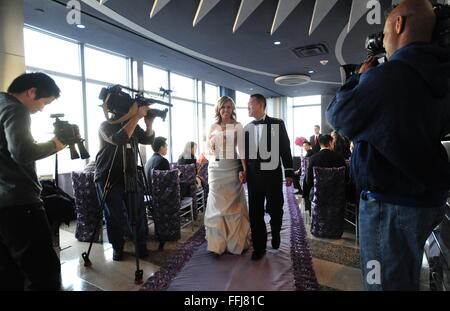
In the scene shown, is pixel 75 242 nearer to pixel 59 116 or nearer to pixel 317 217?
pixel 59 116

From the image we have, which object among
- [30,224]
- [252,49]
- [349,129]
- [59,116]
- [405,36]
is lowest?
[30,224]

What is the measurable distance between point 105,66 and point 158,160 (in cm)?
272

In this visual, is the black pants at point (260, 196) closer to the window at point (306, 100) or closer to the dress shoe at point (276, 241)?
the dress shoe at point (276, 241)

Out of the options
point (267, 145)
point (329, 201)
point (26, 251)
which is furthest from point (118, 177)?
point (329, 201)

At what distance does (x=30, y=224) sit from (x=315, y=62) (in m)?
→ 5.21

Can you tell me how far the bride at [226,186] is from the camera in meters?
2.12

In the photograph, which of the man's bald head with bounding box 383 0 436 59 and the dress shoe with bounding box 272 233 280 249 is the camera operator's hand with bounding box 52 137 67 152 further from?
the dress shoe with bounding box 272 233 280 249

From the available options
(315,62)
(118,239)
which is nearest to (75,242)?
(118,239)

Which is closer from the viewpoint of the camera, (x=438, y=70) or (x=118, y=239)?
(x=438, y=70)

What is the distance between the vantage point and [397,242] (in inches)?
30.4

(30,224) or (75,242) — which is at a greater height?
(30,224)

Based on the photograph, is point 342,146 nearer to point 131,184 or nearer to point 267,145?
point 267,145

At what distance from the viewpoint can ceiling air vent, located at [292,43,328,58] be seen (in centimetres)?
410
